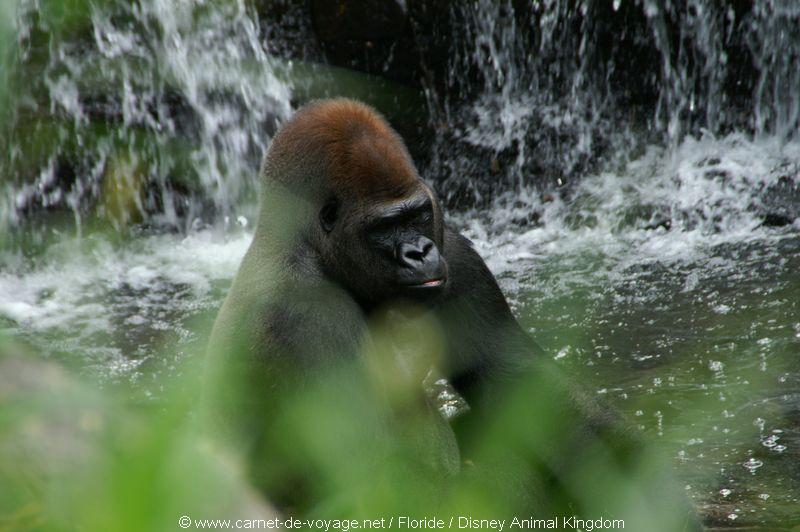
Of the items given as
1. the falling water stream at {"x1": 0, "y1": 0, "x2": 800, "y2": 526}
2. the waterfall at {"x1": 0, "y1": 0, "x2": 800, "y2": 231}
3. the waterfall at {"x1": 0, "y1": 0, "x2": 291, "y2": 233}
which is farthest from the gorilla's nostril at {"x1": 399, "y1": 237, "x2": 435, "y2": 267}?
the waterfall at {"x1": 0, "y1": 0, "x2": 291, "y2": 233}

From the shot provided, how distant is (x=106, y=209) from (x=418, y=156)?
11.6ft

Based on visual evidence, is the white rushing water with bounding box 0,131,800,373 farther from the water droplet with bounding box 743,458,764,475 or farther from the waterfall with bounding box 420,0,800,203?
the water droplet with bounding box 743,458,764,475

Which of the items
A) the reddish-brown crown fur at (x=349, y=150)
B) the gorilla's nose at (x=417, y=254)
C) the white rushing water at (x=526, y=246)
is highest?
the reddish-brown crown fur at (x=349, y=150)

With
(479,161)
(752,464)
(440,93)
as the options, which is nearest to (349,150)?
(752,464)

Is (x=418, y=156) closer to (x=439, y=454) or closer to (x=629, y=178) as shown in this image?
(x=629, y=178)

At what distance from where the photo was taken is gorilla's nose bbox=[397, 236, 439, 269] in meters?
3.99

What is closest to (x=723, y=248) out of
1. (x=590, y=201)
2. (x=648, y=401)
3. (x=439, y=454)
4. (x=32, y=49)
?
(x=590, y=201)

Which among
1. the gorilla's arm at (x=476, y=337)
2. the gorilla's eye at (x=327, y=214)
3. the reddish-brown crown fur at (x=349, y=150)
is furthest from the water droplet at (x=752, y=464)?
the gorilla's eye at (x=327, y=214)

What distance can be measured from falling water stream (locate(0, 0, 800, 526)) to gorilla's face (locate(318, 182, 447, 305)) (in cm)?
347

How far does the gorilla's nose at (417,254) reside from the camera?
13.1ft

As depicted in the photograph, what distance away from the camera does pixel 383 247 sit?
4.06 meters

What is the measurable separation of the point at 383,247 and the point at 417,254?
143 mm

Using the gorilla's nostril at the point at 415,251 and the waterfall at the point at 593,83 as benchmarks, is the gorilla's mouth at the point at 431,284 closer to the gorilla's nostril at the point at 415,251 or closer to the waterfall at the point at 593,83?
the gorilla's nostril at the point at 415,251

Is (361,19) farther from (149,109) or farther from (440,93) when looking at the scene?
(149,109)
